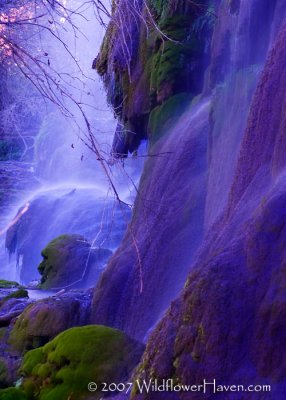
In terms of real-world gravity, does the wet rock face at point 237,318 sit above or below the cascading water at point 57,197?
below

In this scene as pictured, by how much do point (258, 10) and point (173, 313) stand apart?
4.50m

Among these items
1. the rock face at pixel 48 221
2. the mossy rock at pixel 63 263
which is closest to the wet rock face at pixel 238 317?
the mossy rock at pixel 63 263

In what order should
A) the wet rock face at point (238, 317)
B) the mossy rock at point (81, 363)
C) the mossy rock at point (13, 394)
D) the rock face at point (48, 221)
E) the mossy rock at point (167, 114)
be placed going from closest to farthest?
the wet rock face at point (238, 317)
the mossy rock at point (81, 363)
the mossy rock at point (13, 394)
the mossy rock at point (167, 114)
the rock face at point (48, 221)

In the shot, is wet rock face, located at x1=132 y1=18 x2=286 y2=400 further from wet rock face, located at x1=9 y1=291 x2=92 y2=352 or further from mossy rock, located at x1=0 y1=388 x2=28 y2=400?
wet rock face, located at x1=9 y1=291 x2=92 y2=352

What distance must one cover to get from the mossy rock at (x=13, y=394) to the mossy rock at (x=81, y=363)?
5.0 inches

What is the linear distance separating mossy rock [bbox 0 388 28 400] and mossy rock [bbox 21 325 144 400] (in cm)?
13

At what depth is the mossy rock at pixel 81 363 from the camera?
5570 millimetres

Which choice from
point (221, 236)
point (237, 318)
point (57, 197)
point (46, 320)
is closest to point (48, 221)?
point (57, 197)

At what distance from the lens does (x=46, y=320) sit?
8.45 meters

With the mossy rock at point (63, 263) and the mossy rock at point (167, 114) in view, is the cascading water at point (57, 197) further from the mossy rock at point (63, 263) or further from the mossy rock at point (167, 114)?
the mossy rock at point (167, 114)

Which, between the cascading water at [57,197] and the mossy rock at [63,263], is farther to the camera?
the cascading water at [57,197]

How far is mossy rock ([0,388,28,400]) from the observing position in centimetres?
573

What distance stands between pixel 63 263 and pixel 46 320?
692 cm

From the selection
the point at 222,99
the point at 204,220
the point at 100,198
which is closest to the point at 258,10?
the point at 222,99
